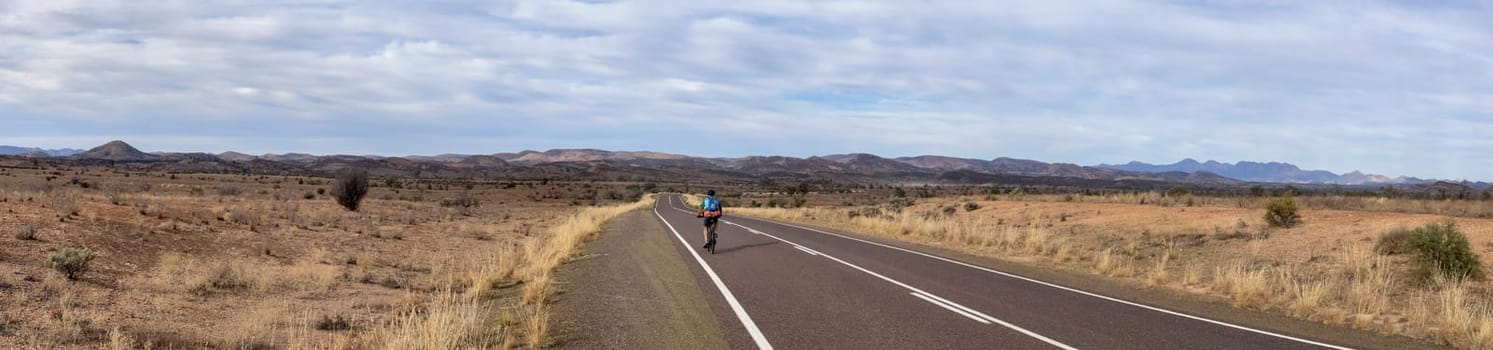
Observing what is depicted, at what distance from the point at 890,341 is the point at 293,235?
2164 centimetres

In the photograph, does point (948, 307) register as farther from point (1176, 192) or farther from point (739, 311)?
point (1176, 192)

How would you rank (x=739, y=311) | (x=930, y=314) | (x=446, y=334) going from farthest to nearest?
(x=739, y=311)
(x=930, y=314)
(x=446, y=334)

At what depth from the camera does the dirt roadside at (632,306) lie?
809 centimetres

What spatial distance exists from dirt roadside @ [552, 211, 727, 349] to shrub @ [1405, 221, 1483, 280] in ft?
39.6

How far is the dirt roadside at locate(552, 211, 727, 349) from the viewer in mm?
8094

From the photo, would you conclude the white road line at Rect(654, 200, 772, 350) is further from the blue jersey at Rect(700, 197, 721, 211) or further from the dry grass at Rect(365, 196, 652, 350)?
the blue jersey at Rect(700, 197, 721, 211)

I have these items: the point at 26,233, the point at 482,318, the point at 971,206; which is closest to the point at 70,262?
the point at 26,233

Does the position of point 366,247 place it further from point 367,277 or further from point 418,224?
point 418,224

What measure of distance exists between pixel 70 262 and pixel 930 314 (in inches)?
481

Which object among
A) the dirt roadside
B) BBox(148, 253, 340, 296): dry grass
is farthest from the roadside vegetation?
BBox(148, 253, 340, 296): dry grass

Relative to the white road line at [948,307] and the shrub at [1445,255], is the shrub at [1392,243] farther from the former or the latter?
the white road line at [948,307]

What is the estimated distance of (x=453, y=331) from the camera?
7746 mm

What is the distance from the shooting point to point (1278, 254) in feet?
67.6

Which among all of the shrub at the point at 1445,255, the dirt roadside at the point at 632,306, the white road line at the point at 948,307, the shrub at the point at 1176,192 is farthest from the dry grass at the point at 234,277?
the shrub at the point at 1176,192
